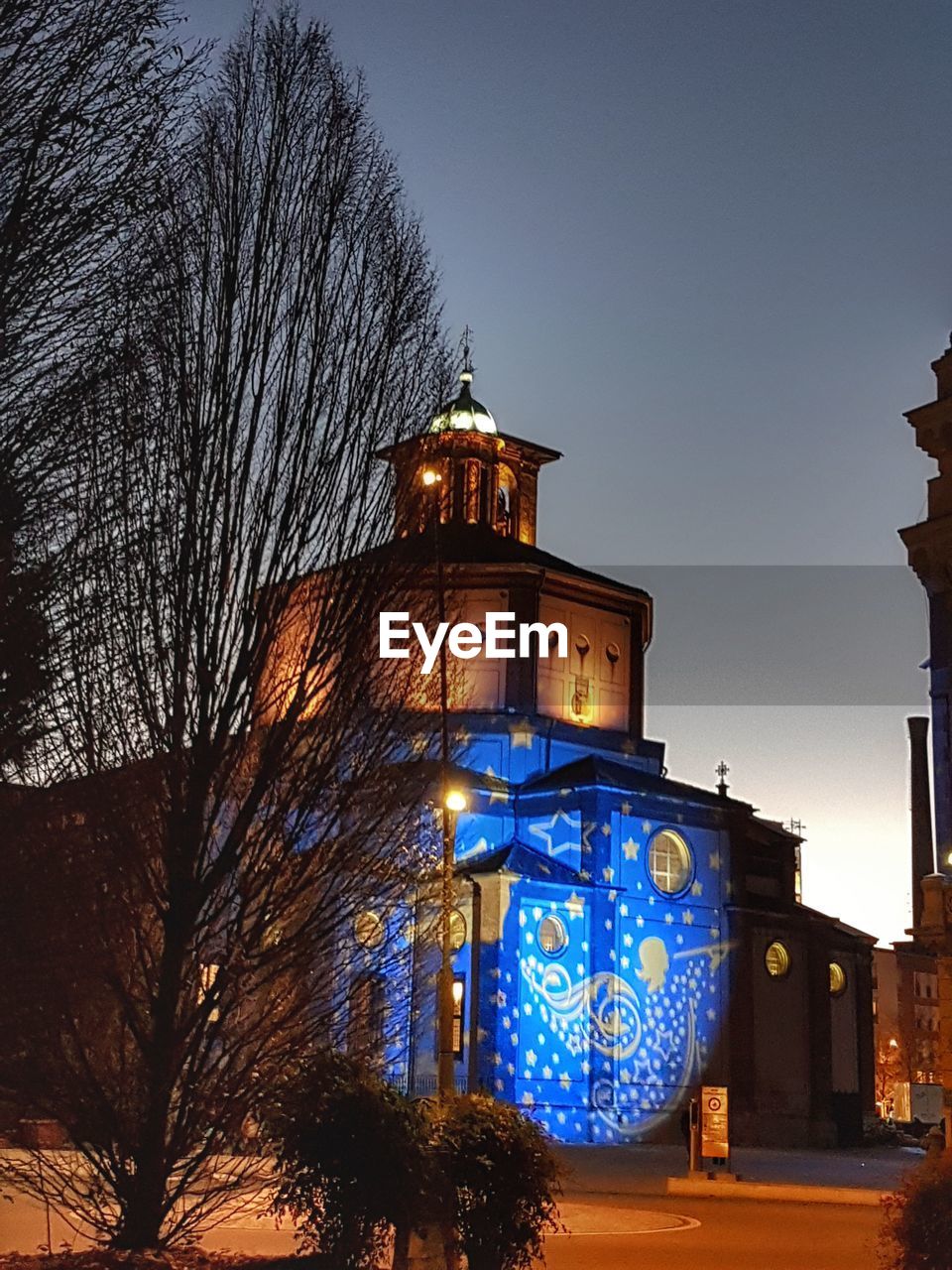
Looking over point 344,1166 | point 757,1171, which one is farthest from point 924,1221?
point 757,1171

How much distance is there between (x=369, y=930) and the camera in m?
Answer: 14.1

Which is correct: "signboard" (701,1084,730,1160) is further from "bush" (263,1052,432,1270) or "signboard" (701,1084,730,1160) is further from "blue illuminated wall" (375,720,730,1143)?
"bush" (263,1052,432,1270)

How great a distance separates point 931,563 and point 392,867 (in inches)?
2144

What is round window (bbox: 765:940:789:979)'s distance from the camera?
49.7 meters

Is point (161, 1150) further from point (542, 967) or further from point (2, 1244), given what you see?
point (542, 967)

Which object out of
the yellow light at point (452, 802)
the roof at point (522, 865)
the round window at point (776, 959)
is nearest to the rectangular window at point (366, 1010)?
the yellow light at point (452, 802)

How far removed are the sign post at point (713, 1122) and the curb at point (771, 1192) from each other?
54 cm

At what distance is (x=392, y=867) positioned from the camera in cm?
1312

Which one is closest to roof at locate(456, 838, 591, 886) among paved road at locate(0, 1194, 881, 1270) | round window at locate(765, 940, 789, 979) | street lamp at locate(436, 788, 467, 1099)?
round window at locate(765, 940, 789, 979)

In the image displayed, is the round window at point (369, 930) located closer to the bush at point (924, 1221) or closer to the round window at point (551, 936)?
the bush at point (924, 1221)

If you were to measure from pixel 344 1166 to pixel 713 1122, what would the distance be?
56.7 ft

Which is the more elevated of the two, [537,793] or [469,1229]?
[537,793]

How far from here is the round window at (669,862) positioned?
1826 inches

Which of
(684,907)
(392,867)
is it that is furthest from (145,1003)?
(684,907)
